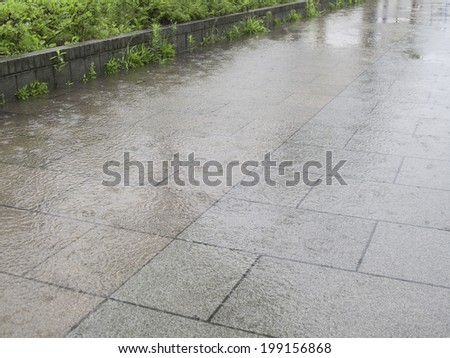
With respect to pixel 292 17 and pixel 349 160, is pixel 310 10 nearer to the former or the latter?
pixel 292 17

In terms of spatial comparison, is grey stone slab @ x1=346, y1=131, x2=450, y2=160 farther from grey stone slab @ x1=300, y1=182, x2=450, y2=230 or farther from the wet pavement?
grey stone slab @ x1=300, y1=182, x2=450, y2=230

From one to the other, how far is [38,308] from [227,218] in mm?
1516

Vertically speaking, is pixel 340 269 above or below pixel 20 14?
below

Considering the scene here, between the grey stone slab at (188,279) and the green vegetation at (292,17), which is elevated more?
the grey stone slab at (188,279)

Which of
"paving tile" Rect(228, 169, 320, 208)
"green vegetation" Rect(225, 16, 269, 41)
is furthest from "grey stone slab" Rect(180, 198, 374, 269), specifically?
"green vegetation" Rect(225, 16, 269, 41)

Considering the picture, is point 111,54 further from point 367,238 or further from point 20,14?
point 367,238

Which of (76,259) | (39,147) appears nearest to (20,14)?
(39,147)

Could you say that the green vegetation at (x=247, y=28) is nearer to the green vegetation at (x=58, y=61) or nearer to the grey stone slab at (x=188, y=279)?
the green vegetation at (x=58, y=61)

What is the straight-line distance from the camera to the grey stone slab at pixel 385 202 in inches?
173

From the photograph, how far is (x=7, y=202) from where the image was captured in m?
4.67

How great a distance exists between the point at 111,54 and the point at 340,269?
6446 mm

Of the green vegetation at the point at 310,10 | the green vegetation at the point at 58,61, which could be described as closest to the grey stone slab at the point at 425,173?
the green vegetation at the point at 58,61

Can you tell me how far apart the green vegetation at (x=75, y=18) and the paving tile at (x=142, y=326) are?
5.39m

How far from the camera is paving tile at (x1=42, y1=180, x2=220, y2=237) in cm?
433
